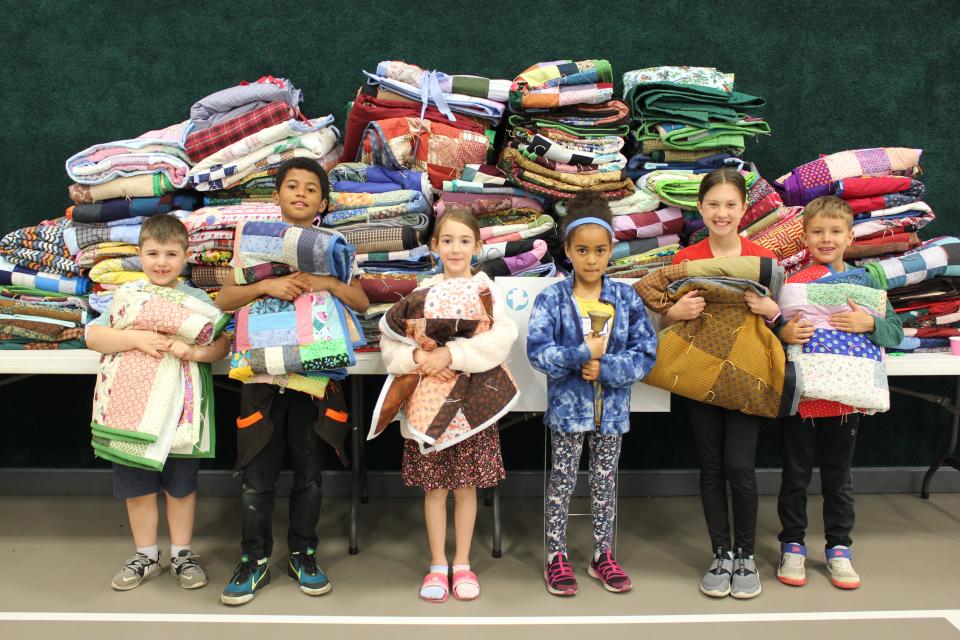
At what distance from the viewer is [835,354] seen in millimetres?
2324

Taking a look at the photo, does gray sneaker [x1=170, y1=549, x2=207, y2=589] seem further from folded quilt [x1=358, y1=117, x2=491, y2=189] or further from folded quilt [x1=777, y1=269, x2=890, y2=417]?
folded quilt [x1=777, y1=269, x2=890, y2=417]

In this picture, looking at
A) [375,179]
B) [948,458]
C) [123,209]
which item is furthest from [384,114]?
[948,458]

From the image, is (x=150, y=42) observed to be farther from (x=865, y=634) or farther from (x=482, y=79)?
(x=865, y=634)

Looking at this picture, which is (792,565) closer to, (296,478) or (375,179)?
(296,478)

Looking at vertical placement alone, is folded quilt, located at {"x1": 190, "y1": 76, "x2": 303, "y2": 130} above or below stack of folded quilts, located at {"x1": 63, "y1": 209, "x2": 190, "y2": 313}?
above

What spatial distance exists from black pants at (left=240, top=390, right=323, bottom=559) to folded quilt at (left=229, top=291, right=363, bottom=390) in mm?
143

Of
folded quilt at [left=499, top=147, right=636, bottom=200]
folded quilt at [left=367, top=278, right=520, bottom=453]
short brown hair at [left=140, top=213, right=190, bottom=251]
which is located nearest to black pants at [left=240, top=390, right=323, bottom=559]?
folded quilt at [left=367, top=278, right=520, bottom=453]

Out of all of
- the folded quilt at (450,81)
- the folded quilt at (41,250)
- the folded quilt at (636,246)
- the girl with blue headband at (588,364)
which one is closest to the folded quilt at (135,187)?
the folded quilt at (41,250)

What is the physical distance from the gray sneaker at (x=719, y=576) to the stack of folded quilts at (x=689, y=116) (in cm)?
149

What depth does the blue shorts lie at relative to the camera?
2.36m

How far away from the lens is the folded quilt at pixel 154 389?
2252 millimetres

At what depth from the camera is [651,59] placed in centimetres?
324

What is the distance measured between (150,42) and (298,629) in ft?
8.18

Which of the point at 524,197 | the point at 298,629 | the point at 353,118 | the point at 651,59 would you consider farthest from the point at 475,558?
the point at 651,59
